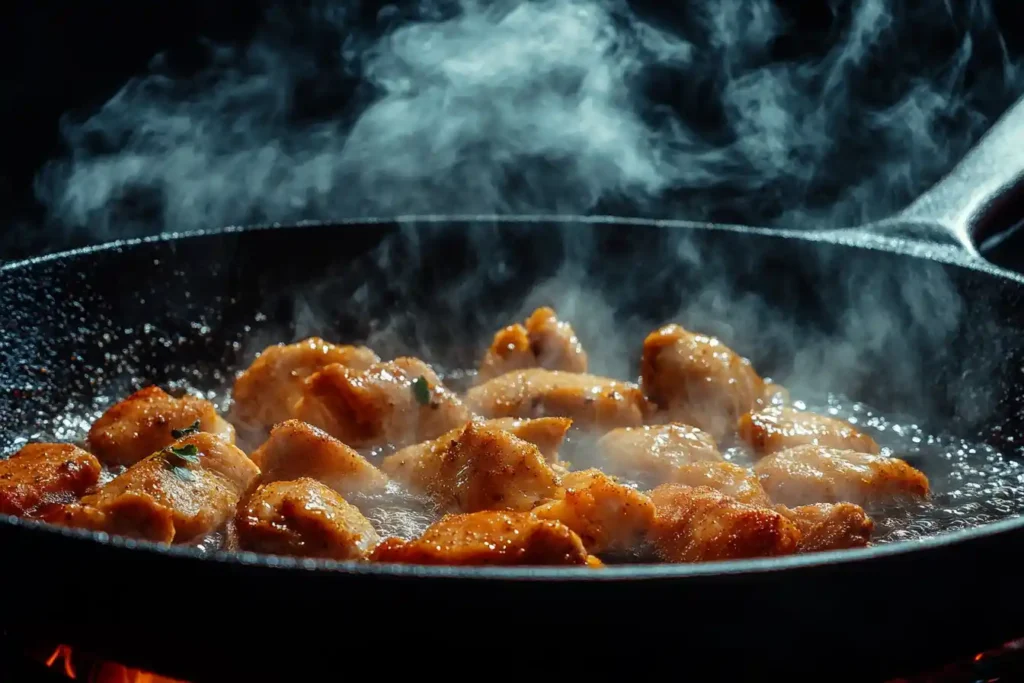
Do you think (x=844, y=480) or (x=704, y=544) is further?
(x=844, y=480)

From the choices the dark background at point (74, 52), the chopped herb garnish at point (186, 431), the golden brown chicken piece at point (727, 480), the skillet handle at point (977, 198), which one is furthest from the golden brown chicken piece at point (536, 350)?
the dark background at point (74, 52)

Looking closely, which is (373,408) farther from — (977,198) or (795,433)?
(977,198)

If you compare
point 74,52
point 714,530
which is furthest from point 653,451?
point 74,52

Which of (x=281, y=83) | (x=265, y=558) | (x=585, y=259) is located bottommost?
(x=265, y=558)

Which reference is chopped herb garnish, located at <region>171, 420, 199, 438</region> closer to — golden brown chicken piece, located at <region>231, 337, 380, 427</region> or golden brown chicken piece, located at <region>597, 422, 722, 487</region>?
golden brown chicken piece, located at <region>231, 337, 380, 427</region>

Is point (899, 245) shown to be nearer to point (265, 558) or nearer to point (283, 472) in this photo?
point (283, 472)

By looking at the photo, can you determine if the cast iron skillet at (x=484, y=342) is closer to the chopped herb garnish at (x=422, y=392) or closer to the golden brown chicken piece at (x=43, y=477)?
the golden brown chicken piece at (x=43, y=477)

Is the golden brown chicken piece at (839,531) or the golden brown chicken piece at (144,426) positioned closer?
the golden brown chicken piece at (839,531)

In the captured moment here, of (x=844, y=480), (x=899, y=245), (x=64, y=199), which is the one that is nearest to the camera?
(x=844, y=480)

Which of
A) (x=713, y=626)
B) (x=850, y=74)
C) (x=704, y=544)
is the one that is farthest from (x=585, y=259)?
(x=850, y=74)
